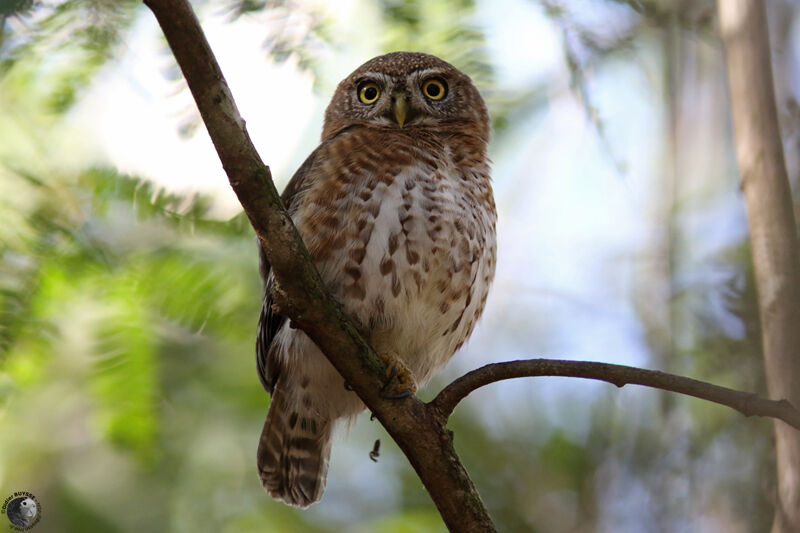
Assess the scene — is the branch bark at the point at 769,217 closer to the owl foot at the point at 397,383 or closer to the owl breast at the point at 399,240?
the owl foot at the point at 397,383

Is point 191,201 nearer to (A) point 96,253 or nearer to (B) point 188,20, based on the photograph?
(A) point 96,253

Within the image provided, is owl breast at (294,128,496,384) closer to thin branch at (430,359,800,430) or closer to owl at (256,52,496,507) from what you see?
owl at (256,52,496,507)

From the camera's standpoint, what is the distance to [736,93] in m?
2.77

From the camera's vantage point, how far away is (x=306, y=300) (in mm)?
2506

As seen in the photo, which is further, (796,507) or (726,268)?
(726,268)

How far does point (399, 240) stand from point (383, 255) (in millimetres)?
84

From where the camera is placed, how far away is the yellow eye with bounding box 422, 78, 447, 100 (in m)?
4.40

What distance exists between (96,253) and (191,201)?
0.33 m

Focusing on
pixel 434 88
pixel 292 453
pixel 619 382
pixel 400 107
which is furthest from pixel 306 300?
pixel 434 88

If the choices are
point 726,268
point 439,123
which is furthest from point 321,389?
point 726,268

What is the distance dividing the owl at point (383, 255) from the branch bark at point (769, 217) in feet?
3.70

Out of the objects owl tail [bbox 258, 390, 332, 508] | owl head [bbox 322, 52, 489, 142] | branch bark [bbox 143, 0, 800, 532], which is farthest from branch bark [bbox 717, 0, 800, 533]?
owl tail [bbox 258, 390, 332, 508]

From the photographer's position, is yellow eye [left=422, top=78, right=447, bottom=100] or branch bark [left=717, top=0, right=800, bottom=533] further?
yellow eye [left=422, top=78, right=447, bottom=100]

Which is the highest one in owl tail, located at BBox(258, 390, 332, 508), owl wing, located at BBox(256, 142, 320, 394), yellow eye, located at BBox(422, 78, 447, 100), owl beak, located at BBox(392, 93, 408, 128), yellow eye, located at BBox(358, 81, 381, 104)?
yellow eye, located at BBox(422, 78, 447, 100)
